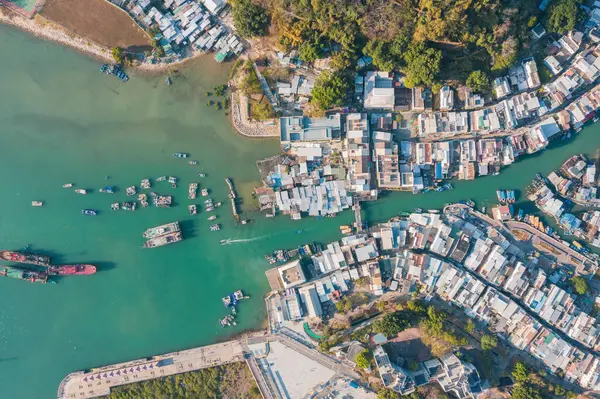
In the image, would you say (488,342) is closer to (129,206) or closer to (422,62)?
(422,62)

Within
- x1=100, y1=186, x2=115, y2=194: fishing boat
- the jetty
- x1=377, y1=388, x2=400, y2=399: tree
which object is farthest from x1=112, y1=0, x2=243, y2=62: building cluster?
x1=377, y1=388, x2=400, y2=399: tree

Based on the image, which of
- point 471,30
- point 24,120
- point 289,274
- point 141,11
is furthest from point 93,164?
point 471,30

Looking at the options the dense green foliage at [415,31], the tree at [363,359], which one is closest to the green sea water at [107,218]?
the tree at [363,359]

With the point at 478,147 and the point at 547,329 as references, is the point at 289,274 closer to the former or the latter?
the point at 478,147

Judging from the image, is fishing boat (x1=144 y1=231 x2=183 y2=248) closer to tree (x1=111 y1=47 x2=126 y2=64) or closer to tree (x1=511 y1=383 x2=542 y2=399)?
tree (x1=111 y1=47 x2=126 y2=64)

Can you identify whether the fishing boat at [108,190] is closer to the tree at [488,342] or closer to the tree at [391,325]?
the tree at [391,325]

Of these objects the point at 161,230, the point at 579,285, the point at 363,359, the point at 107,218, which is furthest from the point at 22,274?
the point at 579,285

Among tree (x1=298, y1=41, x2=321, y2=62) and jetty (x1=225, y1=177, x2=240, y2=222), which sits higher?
tree (x1=298, y1=41, x2=321, y2=62)
